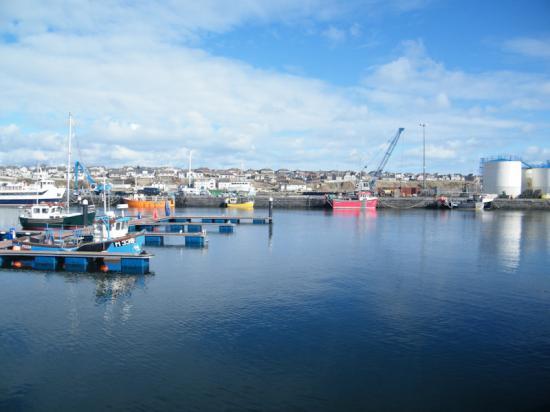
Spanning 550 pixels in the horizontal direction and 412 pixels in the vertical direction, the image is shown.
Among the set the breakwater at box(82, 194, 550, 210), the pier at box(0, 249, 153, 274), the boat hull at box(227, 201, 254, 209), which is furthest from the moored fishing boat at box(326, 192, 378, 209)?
the pier at box(0, 249, 153, 274)

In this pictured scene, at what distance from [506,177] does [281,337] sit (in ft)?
280

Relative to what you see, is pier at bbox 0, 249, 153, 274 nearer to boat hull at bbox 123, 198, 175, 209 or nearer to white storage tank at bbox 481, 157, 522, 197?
boat hull at bbox 123, 198, 175, 209

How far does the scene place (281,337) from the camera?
15.2 meters

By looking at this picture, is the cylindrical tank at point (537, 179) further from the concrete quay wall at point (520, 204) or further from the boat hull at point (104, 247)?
the boat hull at point (104, 247)

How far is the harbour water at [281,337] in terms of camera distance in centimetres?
1152

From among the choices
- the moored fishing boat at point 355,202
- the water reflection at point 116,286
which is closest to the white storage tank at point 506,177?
the moored fishing boat at point 355,202

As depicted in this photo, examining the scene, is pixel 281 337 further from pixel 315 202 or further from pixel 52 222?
pixel 315 202

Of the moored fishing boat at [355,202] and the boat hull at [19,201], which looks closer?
the boat hull at [19,201]

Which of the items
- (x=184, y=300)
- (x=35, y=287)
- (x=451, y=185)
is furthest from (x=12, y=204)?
(x=451, y=185)

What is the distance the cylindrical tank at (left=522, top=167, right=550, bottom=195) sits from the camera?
88938 millimetres

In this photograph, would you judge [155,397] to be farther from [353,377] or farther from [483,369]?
[483,369]

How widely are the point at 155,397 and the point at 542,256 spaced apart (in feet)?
95.9

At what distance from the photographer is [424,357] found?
45.2ft

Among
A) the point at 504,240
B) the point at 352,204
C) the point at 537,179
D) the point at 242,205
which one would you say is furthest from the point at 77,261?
the point at 537,179
